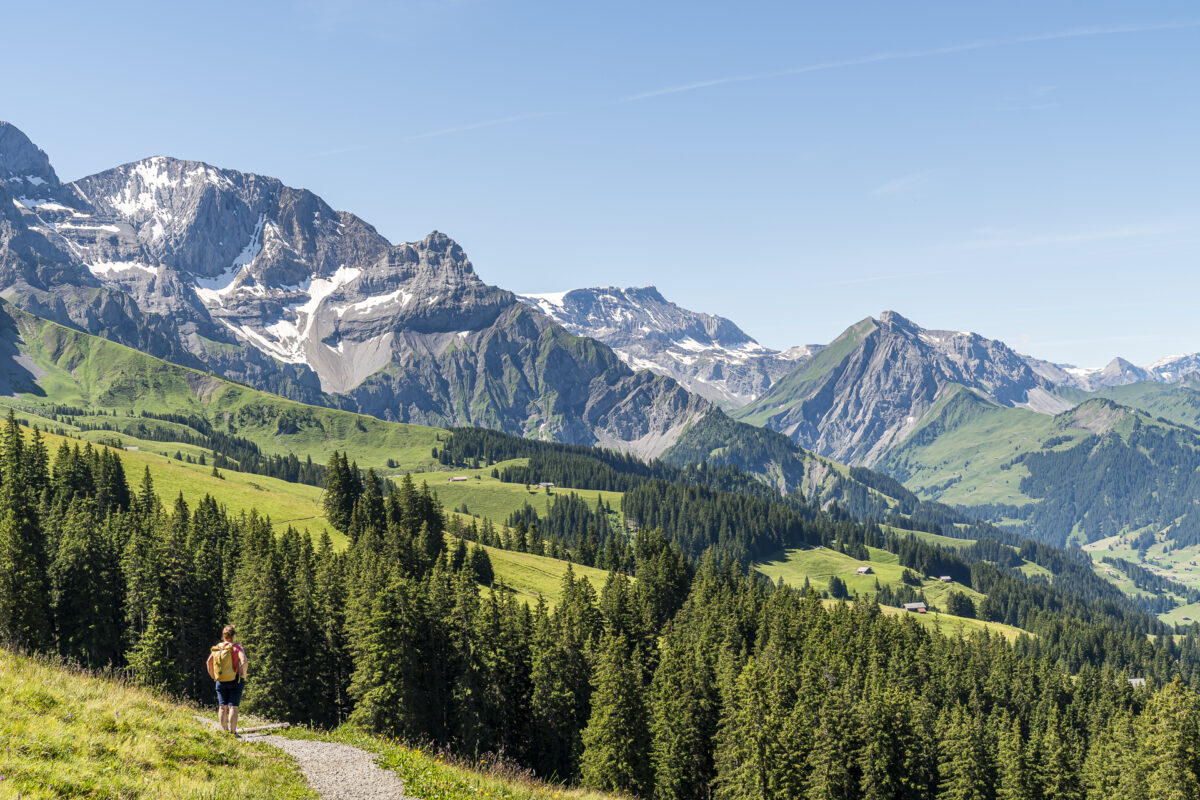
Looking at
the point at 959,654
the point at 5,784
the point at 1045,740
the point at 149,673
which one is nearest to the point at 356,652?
the point at 149,673

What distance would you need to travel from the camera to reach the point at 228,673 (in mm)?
27219

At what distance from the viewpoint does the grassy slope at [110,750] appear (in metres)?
18.8

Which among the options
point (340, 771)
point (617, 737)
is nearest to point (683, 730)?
point (617, 737)

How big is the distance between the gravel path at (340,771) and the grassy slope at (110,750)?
2.57 ft

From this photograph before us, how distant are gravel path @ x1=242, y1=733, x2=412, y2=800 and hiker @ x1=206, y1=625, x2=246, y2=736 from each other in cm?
135

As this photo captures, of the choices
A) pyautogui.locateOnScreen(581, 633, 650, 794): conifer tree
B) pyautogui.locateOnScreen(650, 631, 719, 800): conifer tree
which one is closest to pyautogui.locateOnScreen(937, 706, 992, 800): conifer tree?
pyautogui.locateOnScreen(650, 631, 719, 800): conifer tree

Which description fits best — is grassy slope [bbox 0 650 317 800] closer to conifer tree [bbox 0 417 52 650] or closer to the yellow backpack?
the yellow backpack

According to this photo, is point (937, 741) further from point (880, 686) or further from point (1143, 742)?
point (1143, 742)

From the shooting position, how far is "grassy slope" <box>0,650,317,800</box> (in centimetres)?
1877

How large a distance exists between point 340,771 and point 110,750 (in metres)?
7.74

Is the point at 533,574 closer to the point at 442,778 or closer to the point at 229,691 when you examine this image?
the point at 229,691

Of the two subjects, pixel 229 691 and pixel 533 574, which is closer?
pixel 229 691

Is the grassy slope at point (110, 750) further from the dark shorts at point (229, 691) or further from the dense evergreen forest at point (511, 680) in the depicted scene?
the dense evergreen forest at point (511, 680)

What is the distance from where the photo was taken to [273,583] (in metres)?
71.2
